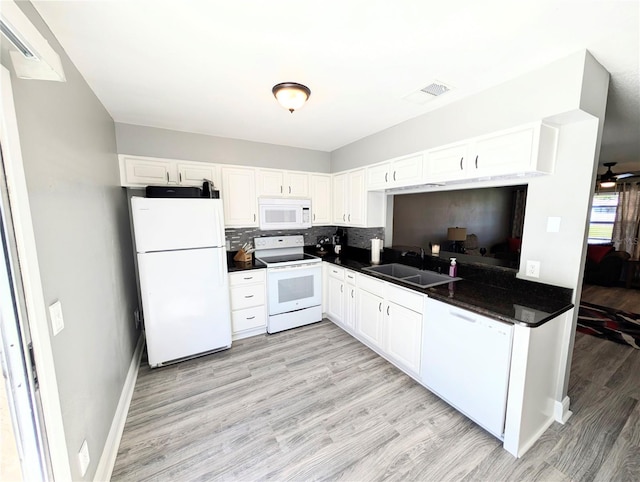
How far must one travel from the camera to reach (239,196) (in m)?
3.21

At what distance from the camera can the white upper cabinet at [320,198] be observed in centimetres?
372

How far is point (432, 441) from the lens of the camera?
1.73m

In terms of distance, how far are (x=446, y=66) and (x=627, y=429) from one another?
2843 millimetres

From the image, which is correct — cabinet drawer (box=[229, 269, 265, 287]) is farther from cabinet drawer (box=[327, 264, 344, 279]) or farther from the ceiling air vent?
the ceiling air vent

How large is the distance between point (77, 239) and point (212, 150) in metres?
1.98

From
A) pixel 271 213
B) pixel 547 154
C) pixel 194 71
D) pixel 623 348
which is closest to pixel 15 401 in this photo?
pixel 194 71

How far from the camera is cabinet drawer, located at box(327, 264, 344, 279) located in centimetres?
327

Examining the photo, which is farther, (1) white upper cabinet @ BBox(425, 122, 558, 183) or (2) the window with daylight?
(2) the window with daylight

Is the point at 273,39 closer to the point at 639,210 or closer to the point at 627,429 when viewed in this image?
the point at 627,429

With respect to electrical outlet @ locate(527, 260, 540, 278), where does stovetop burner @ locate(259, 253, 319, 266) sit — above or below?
below

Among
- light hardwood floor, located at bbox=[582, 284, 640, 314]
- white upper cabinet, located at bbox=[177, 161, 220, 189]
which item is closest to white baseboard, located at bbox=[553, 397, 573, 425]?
light hardwood floor, located at bbox=[582, 284, 640, 314]

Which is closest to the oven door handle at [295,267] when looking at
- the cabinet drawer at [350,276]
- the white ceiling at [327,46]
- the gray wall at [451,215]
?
the cabinet drawer at [350,276]

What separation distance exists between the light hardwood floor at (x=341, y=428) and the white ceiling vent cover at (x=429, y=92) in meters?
2.50

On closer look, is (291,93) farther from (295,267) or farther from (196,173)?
(295,267)
